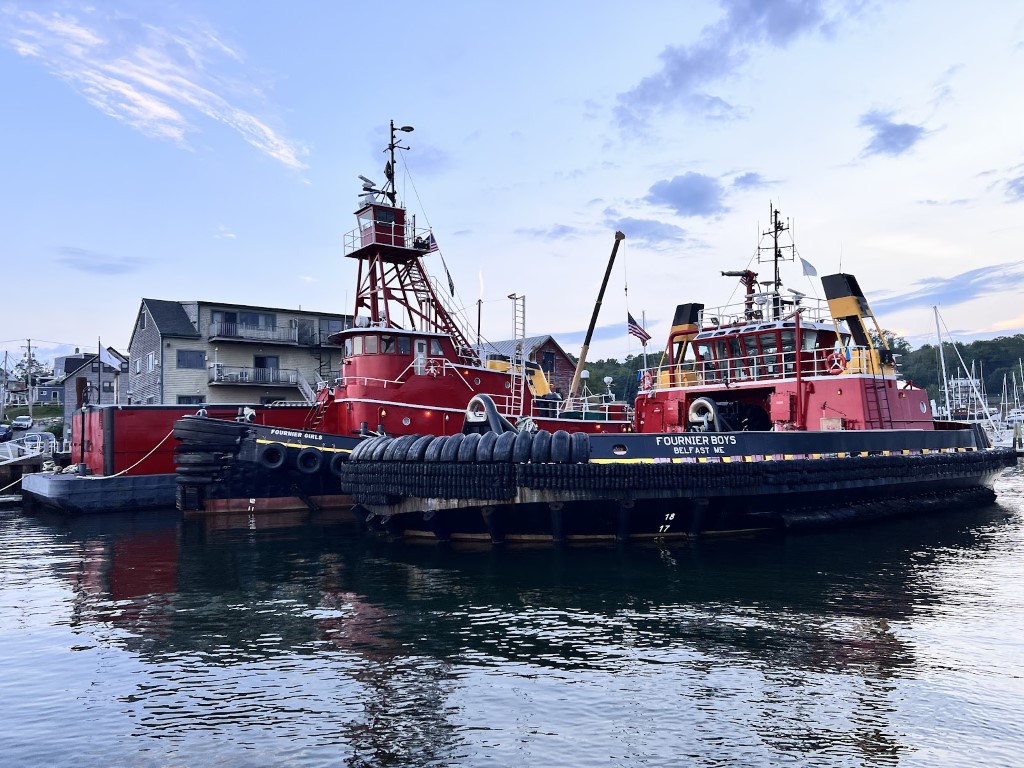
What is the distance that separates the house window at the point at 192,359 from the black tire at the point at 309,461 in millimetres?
17610

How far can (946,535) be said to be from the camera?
15844 millimetres

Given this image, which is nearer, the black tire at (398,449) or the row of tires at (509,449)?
the row of tires at (509,449)

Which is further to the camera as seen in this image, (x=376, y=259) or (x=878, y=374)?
(x=376, y=259)

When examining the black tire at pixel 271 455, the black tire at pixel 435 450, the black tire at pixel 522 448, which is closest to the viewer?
the black tire at pixel 522 448

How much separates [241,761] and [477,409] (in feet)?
42.2

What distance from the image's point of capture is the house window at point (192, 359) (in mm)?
34812

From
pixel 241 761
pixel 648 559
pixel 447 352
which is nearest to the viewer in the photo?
pixel 241 761

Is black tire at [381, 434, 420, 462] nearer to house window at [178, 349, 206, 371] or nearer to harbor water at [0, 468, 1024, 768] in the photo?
harbor water at [0, 468, 1024, 768]

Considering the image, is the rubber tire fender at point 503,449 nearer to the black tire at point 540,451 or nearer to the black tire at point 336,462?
the black tire at point 540,451

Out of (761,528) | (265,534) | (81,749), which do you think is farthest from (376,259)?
(81,749)

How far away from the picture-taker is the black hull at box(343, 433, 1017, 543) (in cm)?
1330

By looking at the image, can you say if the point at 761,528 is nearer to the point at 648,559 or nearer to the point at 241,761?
the point at 648,559

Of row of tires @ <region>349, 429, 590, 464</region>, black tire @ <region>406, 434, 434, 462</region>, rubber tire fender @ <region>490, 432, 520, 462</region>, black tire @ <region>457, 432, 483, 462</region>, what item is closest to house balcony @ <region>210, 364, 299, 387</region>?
black tire @ <region>406, 434, 434, 462</region>

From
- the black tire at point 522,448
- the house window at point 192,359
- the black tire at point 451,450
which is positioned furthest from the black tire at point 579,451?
the house window at point 192,359
